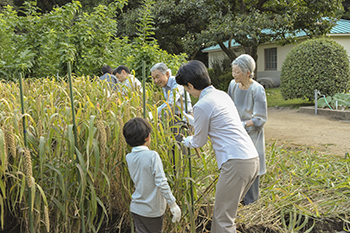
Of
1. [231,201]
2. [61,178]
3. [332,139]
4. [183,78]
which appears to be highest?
[183,78]

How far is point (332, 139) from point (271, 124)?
2311 millimetres

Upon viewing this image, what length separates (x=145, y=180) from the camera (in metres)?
2.18

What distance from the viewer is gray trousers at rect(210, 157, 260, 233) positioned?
2.24 metres

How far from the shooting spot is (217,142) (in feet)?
7.55

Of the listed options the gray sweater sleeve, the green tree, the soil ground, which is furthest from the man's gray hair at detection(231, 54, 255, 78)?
the green tree

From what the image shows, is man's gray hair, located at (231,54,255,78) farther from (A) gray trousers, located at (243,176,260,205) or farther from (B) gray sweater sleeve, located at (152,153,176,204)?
(B) gray sweater sleeve, located at (152,153,176,204)

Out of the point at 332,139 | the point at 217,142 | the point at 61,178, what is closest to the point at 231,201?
the point at 217,142

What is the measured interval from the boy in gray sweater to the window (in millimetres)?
20612

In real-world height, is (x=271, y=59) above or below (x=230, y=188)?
above

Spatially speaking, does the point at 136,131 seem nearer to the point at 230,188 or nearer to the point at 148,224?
the point at 148,224

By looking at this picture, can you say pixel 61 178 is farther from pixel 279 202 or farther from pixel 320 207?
pixel 320 207

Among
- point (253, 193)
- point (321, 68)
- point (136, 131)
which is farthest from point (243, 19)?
point (136, 131)

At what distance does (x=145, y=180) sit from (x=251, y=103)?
5.57 feet

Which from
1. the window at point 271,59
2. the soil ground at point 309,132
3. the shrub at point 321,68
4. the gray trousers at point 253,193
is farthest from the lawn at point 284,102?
the gray trousers at point 253,193
